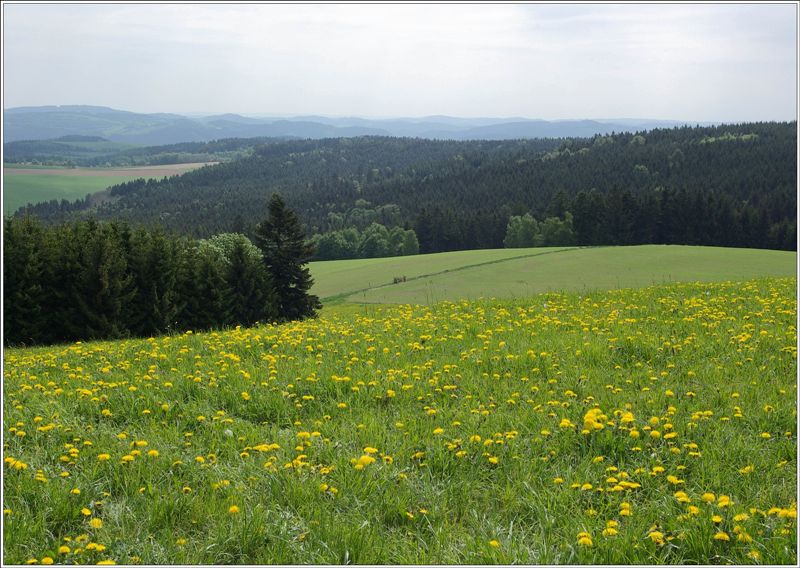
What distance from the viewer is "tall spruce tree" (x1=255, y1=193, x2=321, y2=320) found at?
5559 cm

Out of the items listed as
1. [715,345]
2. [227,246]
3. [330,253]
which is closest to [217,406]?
[715,345]

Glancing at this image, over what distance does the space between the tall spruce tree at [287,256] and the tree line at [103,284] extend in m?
7.61

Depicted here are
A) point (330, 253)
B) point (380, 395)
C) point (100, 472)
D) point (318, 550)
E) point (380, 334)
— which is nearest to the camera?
point (318, 550)

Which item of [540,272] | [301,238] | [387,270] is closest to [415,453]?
[301,238]

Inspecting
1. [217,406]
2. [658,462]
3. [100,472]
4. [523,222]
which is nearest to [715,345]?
[658,462]

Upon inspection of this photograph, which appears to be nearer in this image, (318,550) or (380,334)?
(318,550)

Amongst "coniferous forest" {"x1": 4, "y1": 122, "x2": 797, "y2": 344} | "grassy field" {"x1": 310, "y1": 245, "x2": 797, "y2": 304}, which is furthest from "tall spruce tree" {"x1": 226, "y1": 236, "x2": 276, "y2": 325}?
"grassy field" {"x1": 310, "y1": 245, "x2": 797, "y2": 304}

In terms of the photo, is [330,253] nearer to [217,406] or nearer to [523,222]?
[523,222]

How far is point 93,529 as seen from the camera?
4.61 meters

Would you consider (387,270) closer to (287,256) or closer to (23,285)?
(287,256)

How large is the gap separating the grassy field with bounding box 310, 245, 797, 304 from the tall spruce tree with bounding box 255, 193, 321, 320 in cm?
557

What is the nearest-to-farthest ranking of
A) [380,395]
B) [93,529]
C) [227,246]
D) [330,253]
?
[93,529] < [380,395] < [227,246] < [330,253]

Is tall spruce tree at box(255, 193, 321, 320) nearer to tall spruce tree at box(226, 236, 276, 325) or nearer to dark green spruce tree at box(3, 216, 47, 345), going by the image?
tall spruce tree at box(226, 236, 276, 325)

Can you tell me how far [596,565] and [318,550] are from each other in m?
1.81
